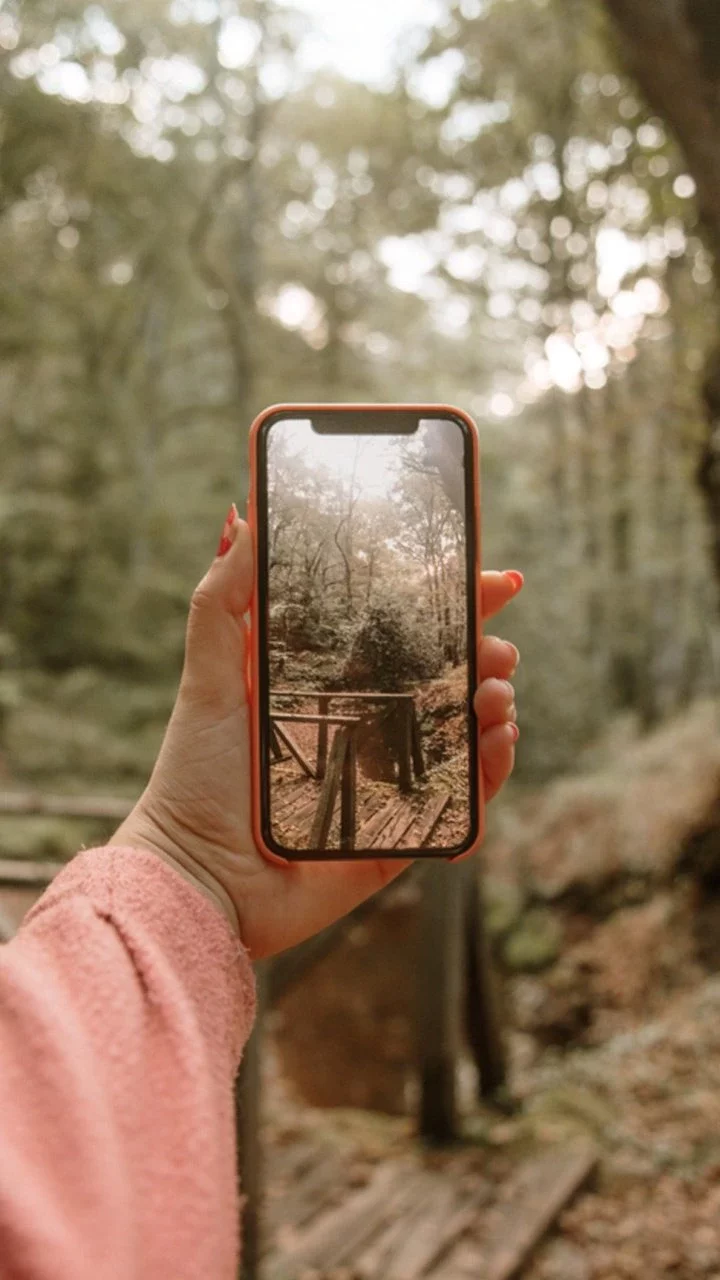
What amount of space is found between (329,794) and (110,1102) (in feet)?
1.41

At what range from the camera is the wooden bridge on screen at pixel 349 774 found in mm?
1027

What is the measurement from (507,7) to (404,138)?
1350 millimetres

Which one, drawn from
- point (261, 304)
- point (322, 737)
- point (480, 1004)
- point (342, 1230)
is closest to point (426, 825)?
point (322, 737)

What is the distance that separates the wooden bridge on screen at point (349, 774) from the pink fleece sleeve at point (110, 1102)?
9.2 inches

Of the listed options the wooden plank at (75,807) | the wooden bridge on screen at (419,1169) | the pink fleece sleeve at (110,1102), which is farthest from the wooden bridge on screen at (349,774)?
the wooden plank at (75,807)

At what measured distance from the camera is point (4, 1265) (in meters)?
0.55

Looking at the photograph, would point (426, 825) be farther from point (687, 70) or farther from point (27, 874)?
point (687, 70)

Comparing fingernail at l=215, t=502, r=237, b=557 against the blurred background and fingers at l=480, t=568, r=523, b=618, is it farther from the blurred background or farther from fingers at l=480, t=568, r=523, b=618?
the blurred background

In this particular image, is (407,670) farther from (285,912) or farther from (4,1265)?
(4,1265)

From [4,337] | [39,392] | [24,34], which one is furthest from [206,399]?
[24,34]

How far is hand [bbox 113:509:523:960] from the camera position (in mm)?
1009

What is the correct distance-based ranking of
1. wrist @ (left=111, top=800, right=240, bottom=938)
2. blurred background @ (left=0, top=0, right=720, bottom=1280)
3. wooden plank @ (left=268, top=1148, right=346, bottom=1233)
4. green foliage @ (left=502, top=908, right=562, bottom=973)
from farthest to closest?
green foliage @ (left=502, top=908, right=562, bottom=973), blurred background @ (left=0, top=0, right=720, bottom=1280), wooden plank @ (left=268, top=1148, right=346, bottom=1233), wrist @ (left=111, top=800, right=240, bottom=938)

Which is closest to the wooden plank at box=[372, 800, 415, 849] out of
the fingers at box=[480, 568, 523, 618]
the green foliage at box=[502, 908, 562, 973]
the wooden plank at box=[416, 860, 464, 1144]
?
the fingers at box=[480, 568, 523, 618]

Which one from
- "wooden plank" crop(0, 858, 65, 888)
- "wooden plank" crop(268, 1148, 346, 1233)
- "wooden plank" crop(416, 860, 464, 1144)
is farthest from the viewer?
"wooden plank" crop(416, 860, 464, 1144)
